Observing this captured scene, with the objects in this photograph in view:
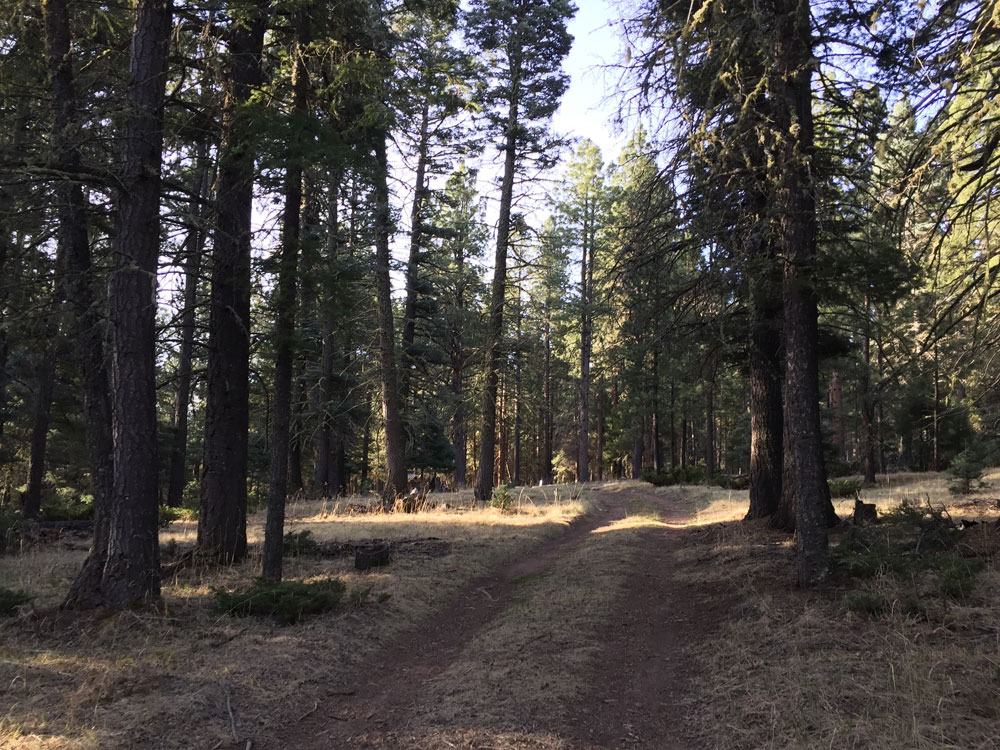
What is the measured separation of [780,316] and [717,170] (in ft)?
9.68

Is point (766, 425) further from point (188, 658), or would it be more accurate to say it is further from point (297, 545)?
point (188, 658)

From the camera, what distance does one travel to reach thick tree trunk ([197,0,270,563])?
8492 mm

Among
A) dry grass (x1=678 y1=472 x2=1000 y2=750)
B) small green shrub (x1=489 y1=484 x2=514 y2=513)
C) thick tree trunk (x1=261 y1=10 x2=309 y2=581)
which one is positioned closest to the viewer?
dry grass (x1=678 y1=472 x2=1000 y2=750)

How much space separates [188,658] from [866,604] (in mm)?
6214

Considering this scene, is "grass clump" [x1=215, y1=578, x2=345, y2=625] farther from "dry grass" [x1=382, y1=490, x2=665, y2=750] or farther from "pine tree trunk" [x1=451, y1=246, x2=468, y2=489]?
"pine tree trunk" [x1=451, y1=246, x2=468, y2=489]

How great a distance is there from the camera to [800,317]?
690 centimetres

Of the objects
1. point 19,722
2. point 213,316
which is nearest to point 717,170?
point 213,316

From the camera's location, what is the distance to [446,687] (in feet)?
16.4

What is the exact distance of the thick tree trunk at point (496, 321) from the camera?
61.5 feet

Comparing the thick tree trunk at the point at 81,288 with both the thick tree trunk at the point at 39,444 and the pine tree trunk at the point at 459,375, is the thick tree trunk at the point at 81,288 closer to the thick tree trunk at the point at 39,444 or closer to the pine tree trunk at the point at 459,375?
the thick tree trunk at the point at 39,444

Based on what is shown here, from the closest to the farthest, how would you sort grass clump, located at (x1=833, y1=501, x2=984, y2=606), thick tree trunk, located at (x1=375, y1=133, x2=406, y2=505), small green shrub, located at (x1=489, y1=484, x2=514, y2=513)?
1. grass clump, located at (x1=833, y1=501, x2=984, y2=606)
2. small green shrub, located at (x1=489, y1=484, x2=514, y2=513)
3. thick tree trunk, located at (x1=375, y1=133, x2=406, y2=505)

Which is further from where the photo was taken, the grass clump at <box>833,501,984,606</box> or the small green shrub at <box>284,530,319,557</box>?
the small green shrub at <box>284,530,319,557</box>

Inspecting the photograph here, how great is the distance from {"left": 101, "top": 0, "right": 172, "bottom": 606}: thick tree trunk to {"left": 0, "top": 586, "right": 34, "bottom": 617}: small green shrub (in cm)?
77

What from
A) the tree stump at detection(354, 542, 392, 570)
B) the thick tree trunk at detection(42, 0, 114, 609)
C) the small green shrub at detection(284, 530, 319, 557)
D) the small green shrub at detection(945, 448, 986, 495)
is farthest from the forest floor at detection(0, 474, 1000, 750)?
the small green shrub at detection(945, 448, 986, 495)
